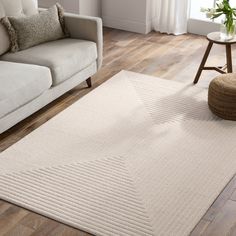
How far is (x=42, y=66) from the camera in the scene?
3.94 meters

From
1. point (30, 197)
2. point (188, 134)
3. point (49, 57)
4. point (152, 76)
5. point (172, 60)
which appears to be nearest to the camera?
point (30, 197)

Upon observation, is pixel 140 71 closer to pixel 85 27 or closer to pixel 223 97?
pixel 85 27

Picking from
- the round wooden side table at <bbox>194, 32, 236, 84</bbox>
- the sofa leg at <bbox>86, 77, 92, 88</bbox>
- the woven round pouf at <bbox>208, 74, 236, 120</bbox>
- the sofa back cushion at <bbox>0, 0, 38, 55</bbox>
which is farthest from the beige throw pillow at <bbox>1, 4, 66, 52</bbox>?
the woven round pouf at <bbox>208, 74, 236, 120</bbox>

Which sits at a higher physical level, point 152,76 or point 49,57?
point 49,57

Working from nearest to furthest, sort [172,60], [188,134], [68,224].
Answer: [68,224]
[188,134]
[172,60]

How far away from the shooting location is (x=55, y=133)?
3760 mm

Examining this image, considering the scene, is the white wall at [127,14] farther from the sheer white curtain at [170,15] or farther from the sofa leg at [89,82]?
the sofa leg at [89,82]

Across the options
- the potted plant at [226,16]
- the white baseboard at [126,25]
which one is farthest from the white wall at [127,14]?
the potted plant at [226,16]

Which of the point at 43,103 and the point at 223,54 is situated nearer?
the point at 43,103

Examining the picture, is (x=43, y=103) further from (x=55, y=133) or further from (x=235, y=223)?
(x=235, y=223)

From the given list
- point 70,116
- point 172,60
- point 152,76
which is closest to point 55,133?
point 70,116

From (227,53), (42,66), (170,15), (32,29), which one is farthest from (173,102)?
(170,15)

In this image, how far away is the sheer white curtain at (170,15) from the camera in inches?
222

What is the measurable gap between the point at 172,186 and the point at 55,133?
100 centimetres
